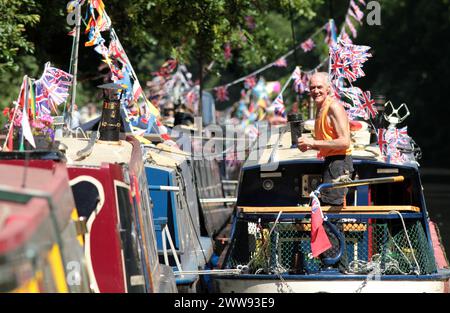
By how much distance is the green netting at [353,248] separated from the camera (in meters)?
11.6

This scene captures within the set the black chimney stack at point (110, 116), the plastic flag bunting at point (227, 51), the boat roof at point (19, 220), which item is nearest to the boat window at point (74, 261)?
the boat roof at point (19, 220)

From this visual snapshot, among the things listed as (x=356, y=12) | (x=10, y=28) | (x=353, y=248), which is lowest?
(x=353, y=248)

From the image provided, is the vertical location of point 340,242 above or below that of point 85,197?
below

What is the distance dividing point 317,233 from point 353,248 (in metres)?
1.20

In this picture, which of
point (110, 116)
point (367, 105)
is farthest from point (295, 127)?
point (110, 116)

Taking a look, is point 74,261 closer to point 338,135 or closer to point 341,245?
point 338,135

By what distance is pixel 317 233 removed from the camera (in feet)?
36.1

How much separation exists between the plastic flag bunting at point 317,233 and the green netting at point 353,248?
0.41 m

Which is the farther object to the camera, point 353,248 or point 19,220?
point 353,248

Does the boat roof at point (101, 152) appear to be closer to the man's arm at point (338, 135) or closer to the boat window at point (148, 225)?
the boat window at point (148, 225)
